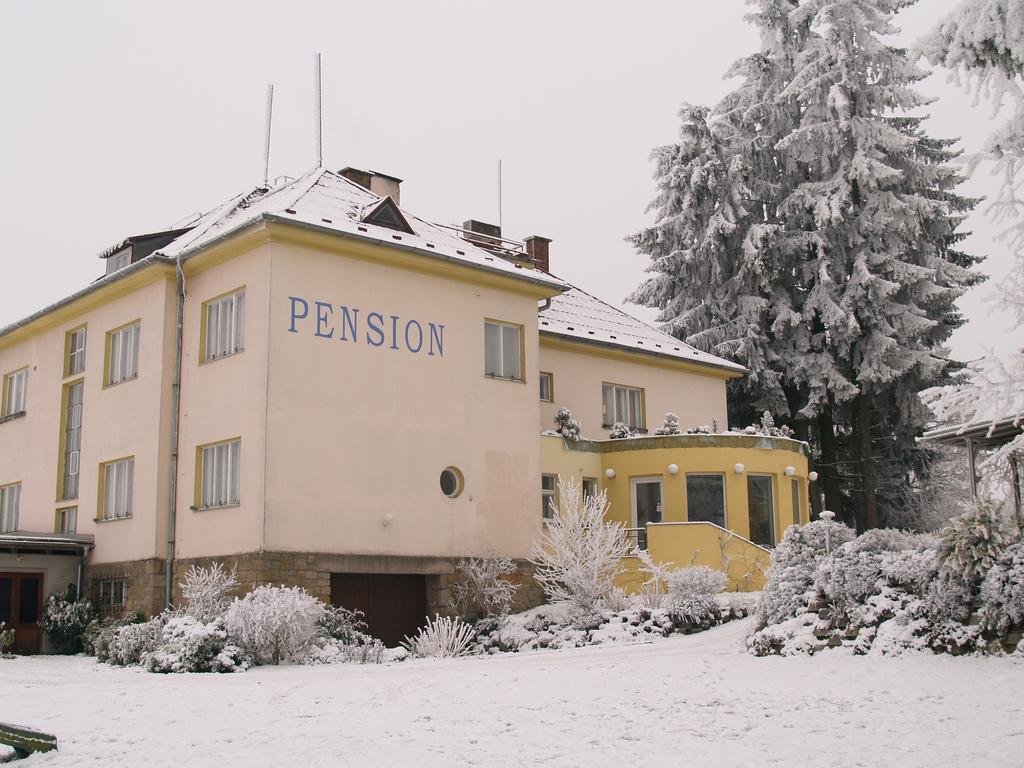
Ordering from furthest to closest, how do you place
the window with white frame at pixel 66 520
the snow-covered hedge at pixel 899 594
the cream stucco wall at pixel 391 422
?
the window with white frame at pixel 66 520
the cream stucco wall at pixel 391 422
the snow-covered hedge at pixel 899 594

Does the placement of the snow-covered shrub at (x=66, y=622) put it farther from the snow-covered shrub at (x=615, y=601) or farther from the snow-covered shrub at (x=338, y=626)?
the snow-covered shrub at (x=615, y=601)

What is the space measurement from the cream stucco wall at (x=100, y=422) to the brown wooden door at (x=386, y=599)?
3.78m

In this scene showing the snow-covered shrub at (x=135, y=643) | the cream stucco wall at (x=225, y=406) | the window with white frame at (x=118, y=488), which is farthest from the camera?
the window with white frame at (x=118, y=488)

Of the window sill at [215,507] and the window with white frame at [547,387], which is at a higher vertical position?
the window with white frame at [547,387]

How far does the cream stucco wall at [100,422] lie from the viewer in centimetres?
2195

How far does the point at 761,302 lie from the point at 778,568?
1899 cm

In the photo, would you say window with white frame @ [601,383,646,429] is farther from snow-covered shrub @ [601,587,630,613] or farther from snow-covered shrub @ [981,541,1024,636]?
snow-covered shrub @ [981,541,1024,636]

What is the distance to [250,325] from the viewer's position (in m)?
20.6

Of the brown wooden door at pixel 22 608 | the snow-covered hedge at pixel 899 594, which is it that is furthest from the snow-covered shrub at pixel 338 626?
the brown wooden door at pixel 22 608

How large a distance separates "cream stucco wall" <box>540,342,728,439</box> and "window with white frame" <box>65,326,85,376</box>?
10.7 meters

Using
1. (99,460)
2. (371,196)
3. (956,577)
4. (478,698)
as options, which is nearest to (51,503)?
(99,460)

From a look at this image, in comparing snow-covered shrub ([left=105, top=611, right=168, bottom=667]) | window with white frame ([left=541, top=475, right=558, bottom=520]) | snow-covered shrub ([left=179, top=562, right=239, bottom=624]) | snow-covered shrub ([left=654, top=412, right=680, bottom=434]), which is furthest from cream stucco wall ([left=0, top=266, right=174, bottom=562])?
snow-covered shrub ([left=654, top=412, right=680, bottom=434])

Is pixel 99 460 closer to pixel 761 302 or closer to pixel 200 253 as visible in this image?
pixel 200 253

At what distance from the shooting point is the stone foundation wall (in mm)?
19359
